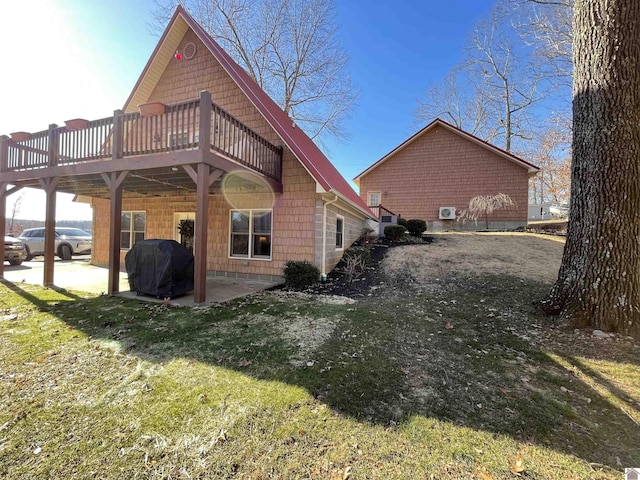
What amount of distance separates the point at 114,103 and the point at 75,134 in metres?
5.66

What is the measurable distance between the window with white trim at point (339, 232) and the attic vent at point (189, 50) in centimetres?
728

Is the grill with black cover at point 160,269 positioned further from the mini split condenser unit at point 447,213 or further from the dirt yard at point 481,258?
the mini split condenser unit at point 447,213

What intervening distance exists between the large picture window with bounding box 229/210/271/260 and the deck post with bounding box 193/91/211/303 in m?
3.08

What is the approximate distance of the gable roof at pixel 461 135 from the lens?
16.1 meters

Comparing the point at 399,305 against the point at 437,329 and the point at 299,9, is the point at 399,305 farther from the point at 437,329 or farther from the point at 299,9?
the point at 299,9

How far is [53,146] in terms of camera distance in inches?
299

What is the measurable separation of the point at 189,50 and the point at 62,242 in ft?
39.1

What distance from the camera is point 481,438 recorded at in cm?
230

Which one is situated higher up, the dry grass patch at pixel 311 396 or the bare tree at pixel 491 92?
the bare tree at pixel 491 92

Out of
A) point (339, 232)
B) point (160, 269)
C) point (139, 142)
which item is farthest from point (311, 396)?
point (339, 232)

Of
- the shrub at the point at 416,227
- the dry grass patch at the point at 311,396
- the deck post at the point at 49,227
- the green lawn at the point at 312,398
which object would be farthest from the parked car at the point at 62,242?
the shrub at the point at 416,227

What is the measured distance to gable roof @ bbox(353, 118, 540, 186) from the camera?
52.9 ft

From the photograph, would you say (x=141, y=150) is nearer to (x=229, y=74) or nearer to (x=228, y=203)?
(x=228, y=203)

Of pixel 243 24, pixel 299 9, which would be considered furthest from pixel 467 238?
pixel 243 24
